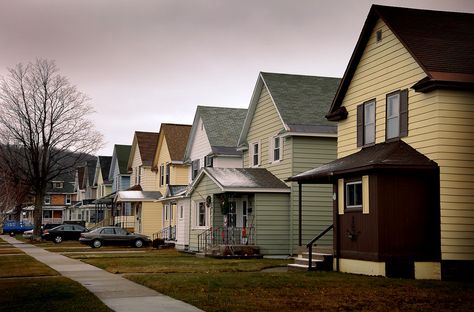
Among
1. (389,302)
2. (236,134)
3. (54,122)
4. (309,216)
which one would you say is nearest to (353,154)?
(309,216)

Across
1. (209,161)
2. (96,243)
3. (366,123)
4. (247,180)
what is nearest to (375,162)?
(366,123)

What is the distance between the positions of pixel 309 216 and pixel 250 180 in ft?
11.0

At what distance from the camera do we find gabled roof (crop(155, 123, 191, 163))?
5012 cm

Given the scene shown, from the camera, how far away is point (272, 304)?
45.9ft

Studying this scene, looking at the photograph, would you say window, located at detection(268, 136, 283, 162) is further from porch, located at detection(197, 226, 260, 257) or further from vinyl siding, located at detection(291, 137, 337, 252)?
porch, located at detection(197, 226, 260, 257)

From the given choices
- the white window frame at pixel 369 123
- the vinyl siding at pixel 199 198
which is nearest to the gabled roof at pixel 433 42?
the white window frame at pixel 369 123

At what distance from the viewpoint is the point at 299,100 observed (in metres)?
33.6

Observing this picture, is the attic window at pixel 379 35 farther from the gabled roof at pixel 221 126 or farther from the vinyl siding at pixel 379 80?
the gabled roof at pixel 221 126

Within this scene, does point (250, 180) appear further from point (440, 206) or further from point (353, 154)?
point (440, 206)

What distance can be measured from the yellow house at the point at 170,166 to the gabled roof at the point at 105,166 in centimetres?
2187

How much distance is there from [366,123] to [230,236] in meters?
10.9

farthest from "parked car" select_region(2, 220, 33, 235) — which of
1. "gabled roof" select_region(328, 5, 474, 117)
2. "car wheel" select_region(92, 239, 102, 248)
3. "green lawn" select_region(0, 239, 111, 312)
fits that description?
"gabled roof" select_region(328, 5, 474, 117)

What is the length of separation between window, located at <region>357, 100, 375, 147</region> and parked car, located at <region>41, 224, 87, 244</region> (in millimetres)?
35689

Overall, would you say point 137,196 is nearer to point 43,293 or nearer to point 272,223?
point 272,223
